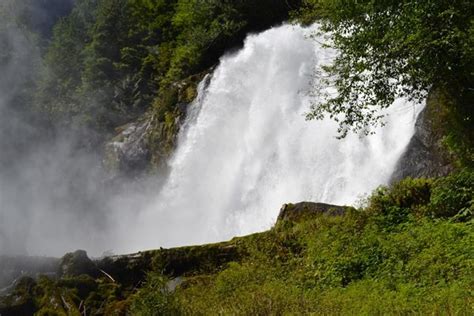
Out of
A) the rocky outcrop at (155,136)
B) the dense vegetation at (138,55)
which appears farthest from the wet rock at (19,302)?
the dense vegetation at (138,55)

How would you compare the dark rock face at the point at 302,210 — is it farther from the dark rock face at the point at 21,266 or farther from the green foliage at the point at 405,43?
the dark rock face at the point at 21,266

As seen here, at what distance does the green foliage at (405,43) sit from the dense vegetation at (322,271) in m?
2.00

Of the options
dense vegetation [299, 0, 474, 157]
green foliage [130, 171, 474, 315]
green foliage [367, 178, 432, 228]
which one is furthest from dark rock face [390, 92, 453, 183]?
green foliage [130, 171, 474, 315]

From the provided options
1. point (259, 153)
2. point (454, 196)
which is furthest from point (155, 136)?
point (454, 196)

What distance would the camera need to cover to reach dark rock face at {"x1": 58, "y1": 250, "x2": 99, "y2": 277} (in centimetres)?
1134

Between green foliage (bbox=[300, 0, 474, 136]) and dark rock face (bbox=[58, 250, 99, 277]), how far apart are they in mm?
6104

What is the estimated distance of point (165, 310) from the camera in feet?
22.0

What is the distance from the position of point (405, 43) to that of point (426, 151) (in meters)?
Answer: 3.92

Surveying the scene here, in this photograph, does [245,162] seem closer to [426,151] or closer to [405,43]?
[426,151]

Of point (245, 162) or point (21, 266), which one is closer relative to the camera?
point (21, 266)

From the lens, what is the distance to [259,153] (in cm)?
1838

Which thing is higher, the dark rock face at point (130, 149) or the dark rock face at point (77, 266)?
the dark rock face at point (130, 149)

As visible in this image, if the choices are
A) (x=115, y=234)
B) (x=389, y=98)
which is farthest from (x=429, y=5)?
(x=115, y=234)

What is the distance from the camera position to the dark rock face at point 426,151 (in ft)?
38.2
